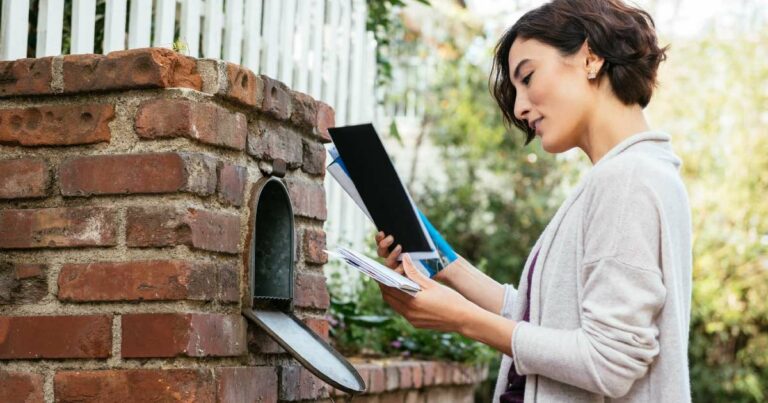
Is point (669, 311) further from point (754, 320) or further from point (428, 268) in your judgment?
point (754, 320)

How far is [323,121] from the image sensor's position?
2.74m

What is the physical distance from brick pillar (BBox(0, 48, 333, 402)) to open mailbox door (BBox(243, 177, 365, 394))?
0.09 meters

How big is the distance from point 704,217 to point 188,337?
8.04 metres

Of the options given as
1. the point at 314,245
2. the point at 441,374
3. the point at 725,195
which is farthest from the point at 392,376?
the point at 725,195

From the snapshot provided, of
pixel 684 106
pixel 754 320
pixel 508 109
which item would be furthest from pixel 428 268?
pixel 684 106

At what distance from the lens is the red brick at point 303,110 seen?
2.57 m

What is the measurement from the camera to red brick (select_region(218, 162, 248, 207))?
88.7 inches

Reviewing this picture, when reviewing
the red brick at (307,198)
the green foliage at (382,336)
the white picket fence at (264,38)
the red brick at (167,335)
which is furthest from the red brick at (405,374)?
the red brick at (167,335)

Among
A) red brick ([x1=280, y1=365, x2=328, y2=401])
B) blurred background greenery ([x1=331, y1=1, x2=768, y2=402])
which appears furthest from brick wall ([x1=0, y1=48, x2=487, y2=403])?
blurred background greenery ([x1=331, y1=1, x2=768, y2=402])

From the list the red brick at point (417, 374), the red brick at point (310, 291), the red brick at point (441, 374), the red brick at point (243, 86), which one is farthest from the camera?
the red brick at point (441, 374)

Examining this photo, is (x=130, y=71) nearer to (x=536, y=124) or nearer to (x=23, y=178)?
(x=23, y=178)

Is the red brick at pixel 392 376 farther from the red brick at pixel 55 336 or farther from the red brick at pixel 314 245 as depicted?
the red brick at pixel 55 336

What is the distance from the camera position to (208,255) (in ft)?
7.25

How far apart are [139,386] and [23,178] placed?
1.69 feet
